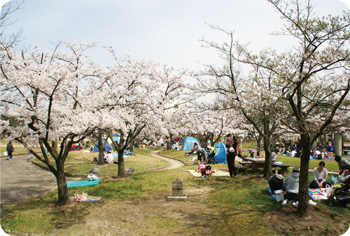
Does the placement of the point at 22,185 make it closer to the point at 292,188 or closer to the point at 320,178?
the point at 292,188

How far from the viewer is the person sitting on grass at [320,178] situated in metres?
9.52

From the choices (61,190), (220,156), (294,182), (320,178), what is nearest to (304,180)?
A: (294,182)

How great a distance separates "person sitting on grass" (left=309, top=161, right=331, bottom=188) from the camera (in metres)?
9.52

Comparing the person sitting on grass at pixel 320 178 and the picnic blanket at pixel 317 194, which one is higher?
the person sitting on grass at pixel 320 178

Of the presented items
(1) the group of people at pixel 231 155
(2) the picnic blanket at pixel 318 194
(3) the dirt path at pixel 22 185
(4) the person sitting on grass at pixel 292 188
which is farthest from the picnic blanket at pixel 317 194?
(3) the dirt path at pixel 22 185

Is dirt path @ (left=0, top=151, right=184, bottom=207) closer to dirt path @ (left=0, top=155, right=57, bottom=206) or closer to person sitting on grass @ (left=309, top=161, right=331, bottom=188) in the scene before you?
dirt path @ (left=0, top=155, right=57, bottom=206)

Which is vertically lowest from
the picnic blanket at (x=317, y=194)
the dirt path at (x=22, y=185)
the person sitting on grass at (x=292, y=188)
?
the dirt path at (x=22, y=185)

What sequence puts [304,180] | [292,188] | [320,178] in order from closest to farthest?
[304,180]
[292,188]
[320,178]

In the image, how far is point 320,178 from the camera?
9.85 metres

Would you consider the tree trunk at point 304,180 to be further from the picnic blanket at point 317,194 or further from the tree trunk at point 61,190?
the tree trunk at point 61,190

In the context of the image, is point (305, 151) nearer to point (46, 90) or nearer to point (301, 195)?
point (301, 195)

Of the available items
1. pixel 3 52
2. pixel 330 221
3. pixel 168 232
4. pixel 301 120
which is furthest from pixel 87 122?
pixel 330 221

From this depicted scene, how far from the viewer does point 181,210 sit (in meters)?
8.30

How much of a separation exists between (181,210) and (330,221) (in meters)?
4.24
